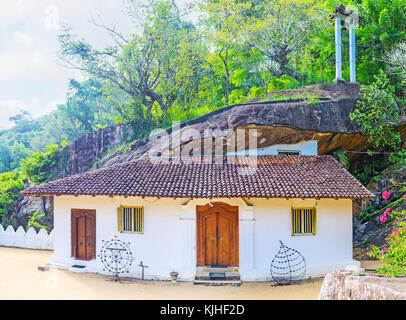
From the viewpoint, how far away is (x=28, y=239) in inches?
761

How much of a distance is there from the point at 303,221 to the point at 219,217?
3.19 meters

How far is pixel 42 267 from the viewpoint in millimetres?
14906

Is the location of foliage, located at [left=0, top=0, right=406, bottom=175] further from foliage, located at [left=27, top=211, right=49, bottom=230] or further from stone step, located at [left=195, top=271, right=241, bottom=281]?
stone step, located at [left=195, top=271, right=241, bottom=281]

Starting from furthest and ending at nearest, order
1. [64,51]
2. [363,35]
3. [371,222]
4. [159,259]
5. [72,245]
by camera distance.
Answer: [64,51], [363,35], [371,222], [72,245], [159,259]

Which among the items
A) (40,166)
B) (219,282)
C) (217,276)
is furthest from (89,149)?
(219,282)

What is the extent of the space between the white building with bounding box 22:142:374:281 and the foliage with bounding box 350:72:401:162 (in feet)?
16.3

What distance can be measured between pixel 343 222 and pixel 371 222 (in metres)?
4.75

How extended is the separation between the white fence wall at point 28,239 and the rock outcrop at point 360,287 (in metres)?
16.1

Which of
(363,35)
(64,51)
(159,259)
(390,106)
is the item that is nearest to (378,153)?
(390,106)

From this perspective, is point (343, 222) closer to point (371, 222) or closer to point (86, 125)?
point (371, 222)

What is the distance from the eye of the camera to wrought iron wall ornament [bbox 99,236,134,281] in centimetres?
1380

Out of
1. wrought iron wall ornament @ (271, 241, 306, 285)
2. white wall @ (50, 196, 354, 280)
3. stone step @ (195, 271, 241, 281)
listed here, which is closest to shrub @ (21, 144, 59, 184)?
white wall @ (50, 196, 354, 280)

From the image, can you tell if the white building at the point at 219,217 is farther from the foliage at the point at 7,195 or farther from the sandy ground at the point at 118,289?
the foliage at the point at 7,195

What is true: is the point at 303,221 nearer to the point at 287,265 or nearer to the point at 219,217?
the point at 287,265
